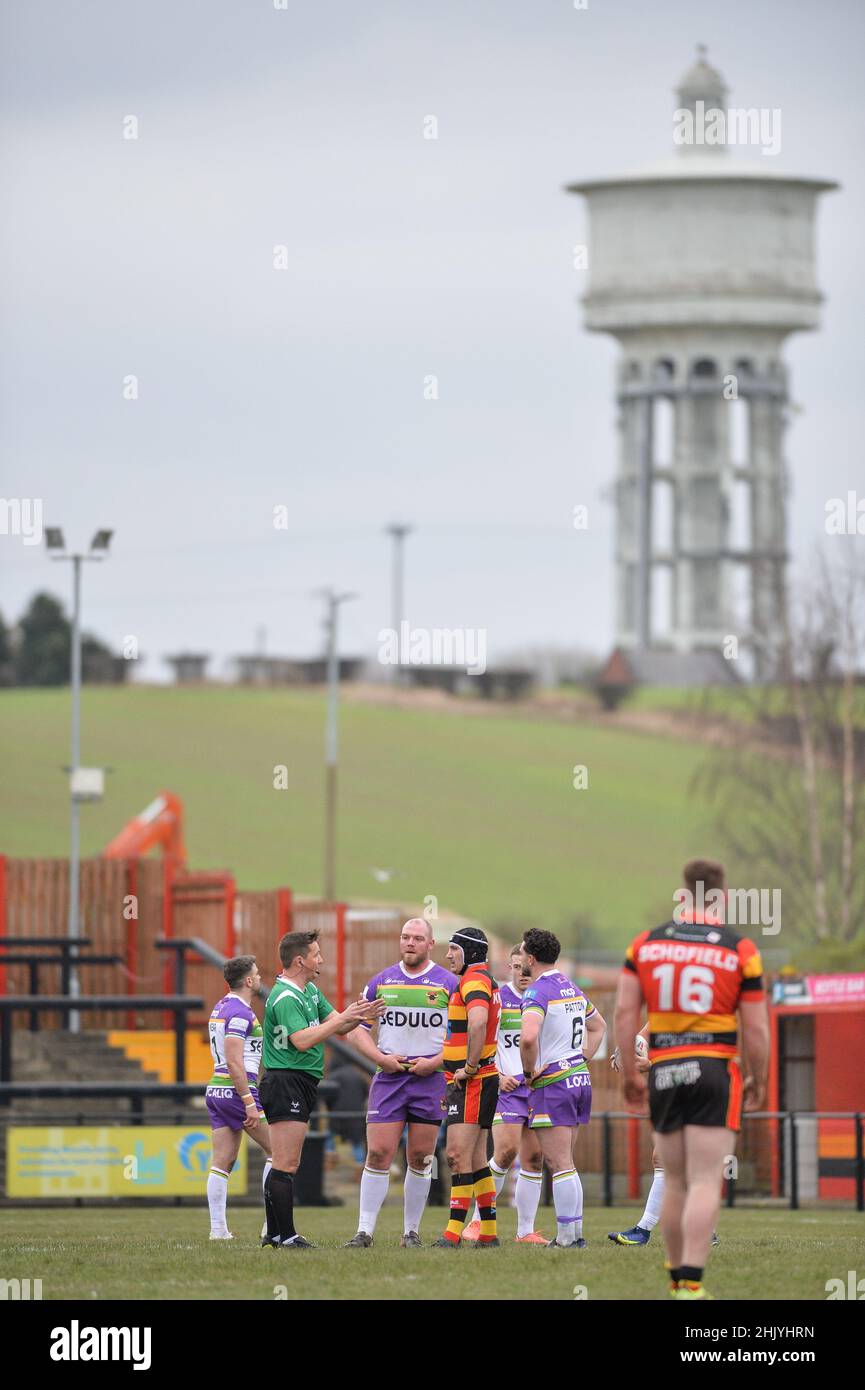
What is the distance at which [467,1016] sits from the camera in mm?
15359

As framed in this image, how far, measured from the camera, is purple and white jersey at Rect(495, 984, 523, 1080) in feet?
53.9

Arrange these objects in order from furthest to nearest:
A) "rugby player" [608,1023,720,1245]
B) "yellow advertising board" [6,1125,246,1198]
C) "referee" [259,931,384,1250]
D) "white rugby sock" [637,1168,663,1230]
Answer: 1. "yellow advertising board" [6,1125,246,1198]
2. "white rugby sock" [637,1168,663,1230]
3. "rugby player" [608,1023,720,1245]
4. "referee" [259,931,384,1250]

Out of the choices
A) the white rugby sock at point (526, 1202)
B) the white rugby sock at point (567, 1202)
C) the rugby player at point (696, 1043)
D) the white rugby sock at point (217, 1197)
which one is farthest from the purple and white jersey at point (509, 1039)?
the rugby player at point (696, 1043)

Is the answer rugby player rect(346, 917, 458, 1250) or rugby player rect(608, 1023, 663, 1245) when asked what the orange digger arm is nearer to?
rugby player rect(608, 1023, 663, 1245)

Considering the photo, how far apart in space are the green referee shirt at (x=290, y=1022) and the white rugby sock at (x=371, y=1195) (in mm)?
711

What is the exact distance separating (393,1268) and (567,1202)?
1.93 meters

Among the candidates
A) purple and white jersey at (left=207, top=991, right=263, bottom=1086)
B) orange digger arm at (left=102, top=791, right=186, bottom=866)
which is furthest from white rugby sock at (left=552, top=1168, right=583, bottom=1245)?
orange digger arm at (left=102, top=791, right=186, bottom=866)

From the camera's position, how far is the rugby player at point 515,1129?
52.4 feet

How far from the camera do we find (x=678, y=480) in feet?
412

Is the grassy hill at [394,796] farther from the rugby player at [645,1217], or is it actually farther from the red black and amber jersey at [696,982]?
the red black and amber jersey at [696,982]

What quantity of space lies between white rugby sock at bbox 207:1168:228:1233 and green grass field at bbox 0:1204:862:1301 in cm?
17
